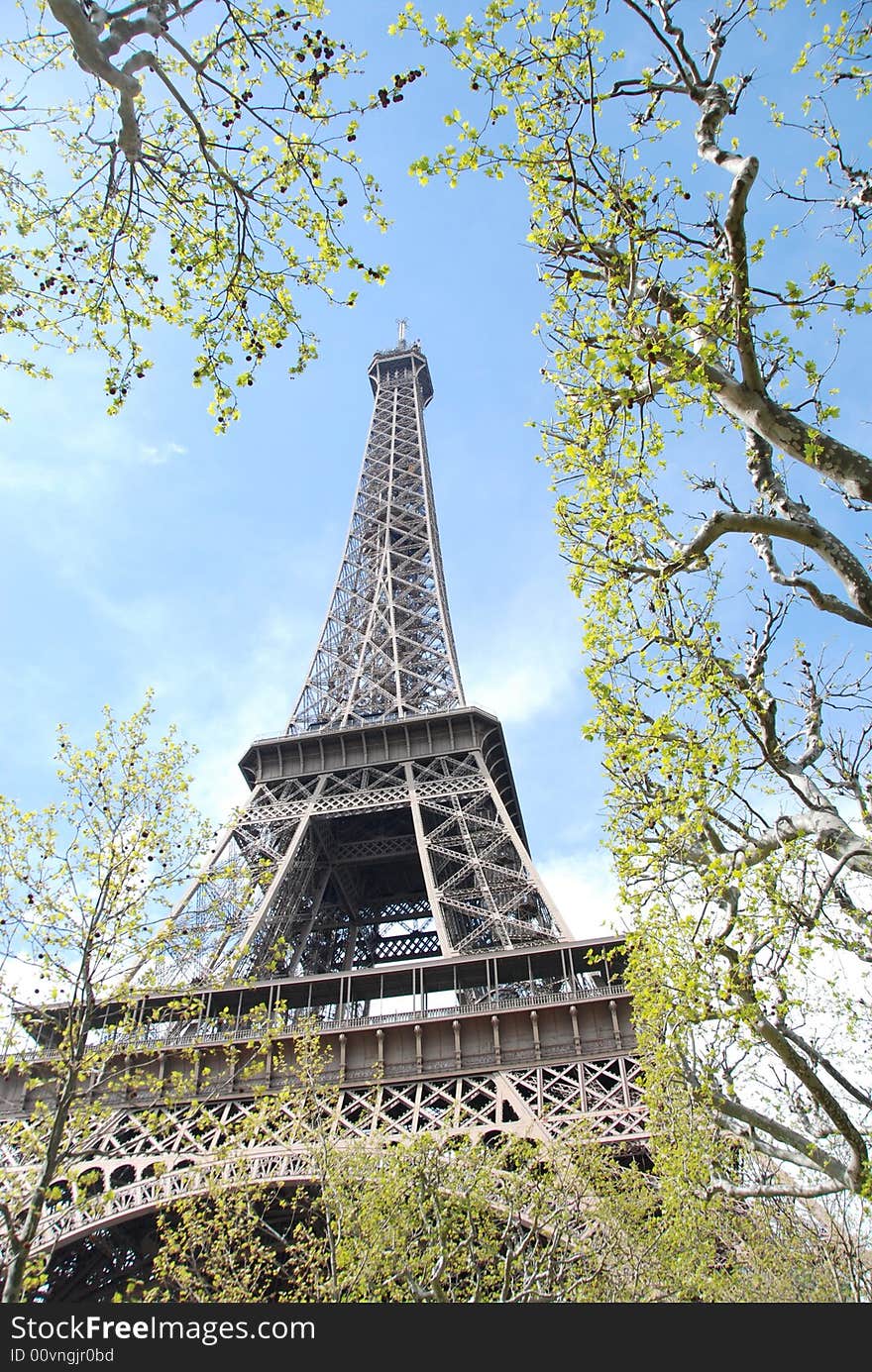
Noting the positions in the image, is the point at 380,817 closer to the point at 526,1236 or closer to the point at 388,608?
the point at 388,608

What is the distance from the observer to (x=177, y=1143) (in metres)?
19.7

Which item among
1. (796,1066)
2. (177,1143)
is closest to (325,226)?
(796,1066)

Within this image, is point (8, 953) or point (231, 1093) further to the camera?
point (231, 1093)

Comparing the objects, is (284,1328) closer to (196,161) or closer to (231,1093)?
(196,161)

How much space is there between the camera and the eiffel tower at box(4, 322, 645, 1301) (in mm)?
18688

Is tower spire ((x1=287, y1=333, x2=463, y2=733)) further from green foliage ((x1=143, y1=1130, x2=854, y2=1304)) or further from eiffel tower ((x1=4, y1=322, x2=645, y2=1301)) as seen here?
green foliage ((x1=143, y1=1130, x2=854, y2=1304))

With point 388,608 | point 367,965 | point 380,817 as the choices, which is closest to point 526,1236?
point 380,817

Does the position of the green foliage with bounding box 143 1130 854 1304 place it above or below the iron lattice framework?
below

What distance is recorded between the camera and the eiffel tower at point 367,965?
18.7 m

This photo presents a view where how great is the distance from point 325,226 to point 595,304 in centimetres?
287

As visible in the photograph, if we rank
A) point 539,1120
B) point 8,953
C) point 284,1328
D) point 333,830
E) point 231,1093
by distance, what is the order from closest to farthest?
point 284,1328
point 8,953
point 539,1120
point 231,1093
point 333,830

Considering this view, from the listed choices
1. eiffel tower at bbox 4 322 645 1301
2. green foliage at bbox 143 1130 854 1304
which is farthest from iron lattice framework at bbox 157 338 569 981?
green foliage at bbox 143 1130 854 1304

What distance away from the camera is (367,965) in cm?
3562

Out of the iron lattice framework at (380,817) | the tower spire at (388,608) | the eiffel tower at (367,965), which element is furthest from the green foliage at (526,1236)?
the tower spire at (388,608)
